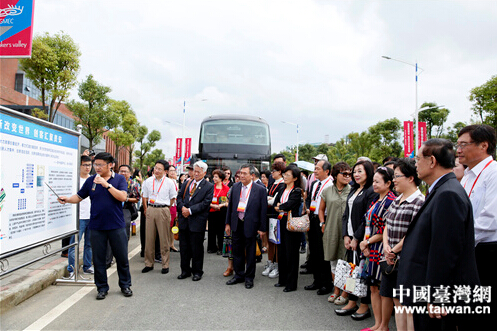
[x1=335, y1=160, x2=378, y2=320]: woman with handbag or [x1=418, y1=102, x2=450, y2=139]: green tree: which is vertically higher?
[x1=418, y1=102, x2=450, y2=139]: green tree

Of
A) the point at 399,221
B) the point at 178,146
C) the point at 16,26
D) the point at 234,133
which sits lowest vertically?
the point at 399,221

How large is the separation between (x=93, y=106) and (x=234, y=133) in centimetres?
1655

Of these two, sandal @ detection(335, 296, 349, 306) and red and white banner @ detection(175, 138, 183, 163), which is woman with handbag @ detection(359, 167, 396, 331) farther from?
red and white banner @ detection(175, 138, 183, 163)

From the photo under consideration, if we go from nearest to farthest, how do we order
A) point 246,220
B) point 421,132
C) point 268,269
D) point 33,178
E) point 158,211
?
point 33,178, point 246,220, point 268,269, point 158,211, point 421,132

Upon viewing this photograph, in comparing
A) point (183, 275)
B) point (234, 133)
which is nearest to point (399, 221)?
point (183, 275)

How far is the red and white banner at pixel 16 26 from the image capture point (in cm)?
508

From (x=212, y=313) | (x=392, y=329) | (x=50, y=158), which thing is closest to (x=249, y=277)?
(x=212, y=313)

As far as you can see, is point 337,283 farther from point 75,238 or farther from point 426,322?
point 75,238

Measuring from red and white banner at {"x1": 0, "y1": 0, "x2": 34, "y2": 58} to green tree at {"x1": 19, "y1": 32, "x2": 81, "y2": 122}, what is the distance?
13.7 m

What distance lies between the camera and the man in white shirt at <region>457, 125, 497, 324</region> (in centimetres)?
289

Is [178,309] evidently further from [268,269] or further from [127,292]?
[268,269]

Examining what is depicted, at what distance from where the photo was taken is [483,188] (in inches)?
119

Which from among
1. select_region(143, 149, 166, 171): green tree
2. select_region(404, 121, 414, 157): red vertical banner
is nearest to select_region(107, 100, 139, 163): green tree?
select_region(143, 149, 166, 171): green tree

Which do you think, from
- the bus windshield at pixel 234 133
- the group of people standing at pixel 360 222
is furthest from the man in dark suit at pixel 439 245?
the bus windshield at pixel 234 133
